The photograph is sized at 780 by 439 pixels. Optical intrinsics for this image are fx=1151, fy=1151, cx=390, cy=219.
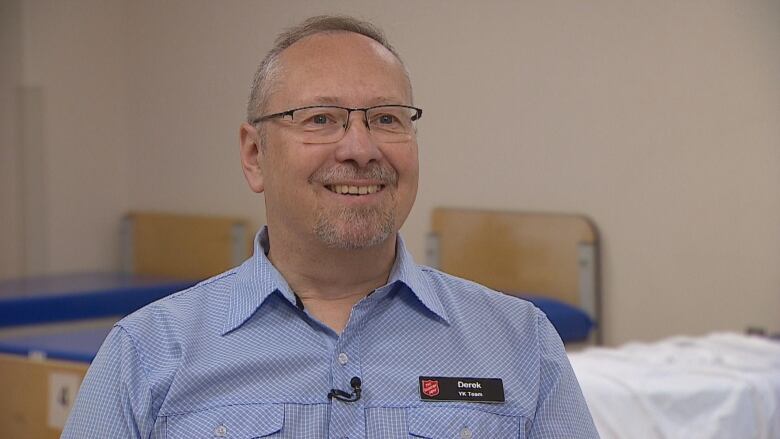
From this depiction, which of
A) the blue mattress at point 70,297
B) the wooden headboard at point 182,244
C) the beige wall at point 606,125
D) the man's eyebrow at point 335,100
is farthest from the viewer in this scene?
the wooden headboard at point 182,244

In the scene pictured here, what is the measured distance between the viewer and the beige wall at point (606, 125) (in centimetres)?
358

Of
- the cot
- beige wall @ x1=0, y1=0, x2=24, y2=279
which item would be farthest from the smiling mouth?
beige wall @ x1=0, y1=0, x2=24, y2=279

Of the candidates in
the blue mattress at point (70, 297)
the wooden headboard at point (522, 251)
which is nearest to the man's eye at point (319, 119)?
the wooden headboard at point (522, 251)

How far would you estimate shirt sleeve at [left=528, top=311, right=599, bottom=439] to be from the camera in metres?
1.48

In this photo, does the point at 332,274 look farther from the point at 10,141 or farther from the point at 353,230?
the point at 10,141

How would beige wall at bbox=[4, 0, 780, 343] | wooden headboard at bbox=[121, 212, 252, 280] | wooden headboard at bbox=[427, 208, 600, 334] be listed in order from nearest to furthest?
beige wall at bbox=[4, 0, 780, 343]
wooden headboard at bbox=[427, 208, 600, 334]
wooden headboard at bbox=[121, 212, 252, 280]

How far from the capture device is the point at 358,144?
4.80 ft

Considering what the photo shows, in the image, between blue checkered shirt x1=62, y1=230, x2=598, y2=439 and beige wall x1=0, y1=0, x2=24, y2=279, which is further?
beige wall x1=0, y1=0, x2=24, y2=279

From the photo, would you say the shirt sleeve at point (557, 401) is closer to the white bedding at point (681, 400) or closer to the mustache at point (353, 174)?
the mustache at point (353, 174)

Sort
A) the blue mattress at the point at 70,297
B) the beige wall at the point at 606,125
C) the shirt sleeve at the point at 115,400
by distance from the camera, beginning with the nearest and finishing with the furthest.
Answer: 1. the shirt sleeve at the point at 115,400
2. the beige wall at the point at 606,125
3. the blue mattress at the point at 70,297

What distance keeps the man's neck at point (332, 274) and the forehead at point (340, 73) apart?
0.62ft

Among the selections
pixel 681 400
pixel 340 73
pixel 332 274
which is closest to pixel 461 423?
pixel 332 274

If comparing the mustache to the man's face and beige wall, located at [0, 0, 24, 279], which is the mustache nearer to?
the man's face

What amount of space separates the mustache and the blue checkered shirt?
0.48ft
